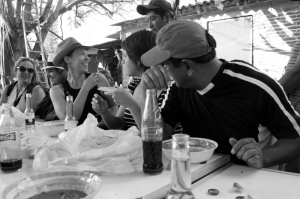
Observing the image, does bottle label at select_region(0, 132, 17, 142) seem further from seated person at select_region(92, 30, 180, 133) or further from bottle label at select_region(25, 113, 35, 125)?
bottle label at select_region(25, 113, 35, 125)

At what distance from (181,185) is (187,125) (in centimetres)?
109

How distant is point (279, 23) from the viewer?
18.5 feet

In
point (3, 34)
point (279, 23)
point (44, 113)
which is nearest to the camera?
point (44, 113)

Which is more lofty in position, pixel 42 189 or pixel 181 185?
pixel 181 185

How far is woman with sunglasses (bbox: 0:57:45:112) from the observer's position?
3.95 m

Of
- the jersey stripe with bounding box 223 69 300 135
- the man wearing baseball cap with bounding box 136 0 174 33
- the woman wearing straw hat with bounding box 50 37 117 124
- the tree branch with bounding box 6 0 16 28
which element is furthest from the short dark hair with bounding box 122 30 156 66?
the tree branch with bounding box 6 0 16 28

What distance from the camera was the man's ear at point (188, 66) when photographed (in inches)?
64.1

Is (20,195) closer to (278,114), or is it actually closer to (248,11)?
(278,114)

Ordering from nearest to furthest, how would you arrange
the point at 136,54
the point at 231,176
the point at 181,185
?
the point at 181,185, the point at 231,176, the point at 136,54

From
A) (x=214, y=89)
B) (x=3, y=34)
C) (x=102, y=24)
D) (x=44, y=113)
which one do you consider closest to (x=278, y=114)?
(x=214, y=89)

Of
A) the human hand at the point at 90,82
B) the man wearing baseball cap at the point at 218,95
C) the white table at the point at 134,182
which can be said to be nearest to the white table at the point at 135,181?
the white table at the point at 134,182

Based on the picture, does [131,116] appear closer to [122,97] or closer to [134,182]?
[122,97]

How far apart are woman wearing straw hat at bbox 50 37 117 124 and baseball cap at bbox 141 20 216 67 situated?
1510 millimetres

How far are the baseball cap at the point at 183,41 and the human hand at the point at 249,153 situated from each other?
591mm
